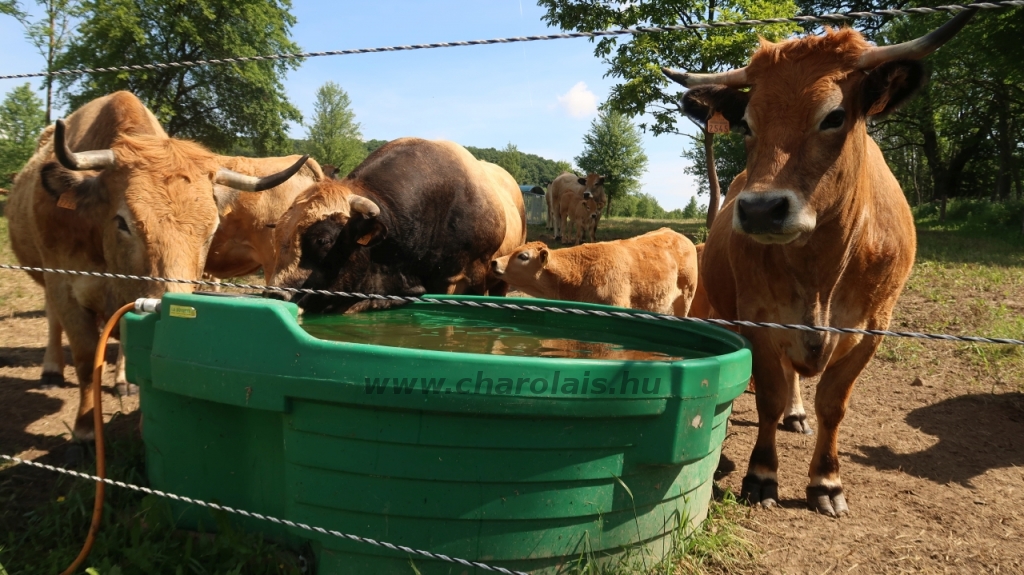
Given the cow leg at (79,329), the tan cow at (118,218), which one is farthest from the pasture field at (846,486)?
the tan cow at (118,218)

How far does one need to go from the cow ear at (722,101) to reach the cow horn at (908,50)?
1.96 ft

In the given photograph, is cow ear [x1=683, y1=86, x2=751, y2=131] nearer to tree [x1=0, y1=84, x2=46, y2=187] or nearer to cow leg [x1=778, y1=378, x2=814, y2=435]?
cow leg [x1=778, y1=378, x2=814, y2=435]

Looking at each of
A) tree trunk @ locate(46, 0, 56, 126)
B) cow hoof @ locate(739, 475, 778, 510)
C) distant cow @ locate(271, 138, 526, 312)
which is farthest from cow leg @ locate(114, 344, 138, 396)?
tree trunk @ locate(46, 0, 56, 126)

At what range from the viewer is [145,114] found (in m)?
5.44

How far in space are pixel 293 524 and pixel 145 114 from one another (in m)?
4.27

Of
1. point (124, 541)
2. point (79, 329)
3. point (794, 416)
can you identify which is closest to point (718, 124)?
point (794, 416)

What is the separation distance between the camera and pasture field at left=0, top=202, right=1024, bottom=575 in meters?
2.76

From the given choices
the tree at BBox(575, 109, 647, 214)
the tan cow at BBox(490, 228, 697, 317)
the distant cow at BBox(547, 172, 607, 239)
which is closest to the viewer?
the tan cow at BBox(490, 228, 697, 317)

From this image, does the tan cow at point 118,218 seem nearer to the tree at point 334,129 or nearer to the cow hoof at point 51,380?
the cow hoof at point 51,380

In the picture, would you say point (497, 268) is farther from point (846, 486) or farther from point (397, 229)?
point (846, 486)

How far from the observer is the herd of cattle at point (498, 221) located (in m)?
3.28

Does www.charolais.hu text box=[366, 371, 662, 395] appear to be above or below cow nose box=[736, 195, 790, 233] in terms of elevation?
below

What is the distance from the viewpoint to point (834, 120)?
3.29m

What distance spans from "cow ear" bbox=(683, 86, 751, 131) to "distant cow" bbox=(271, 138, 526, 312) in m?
2.59
